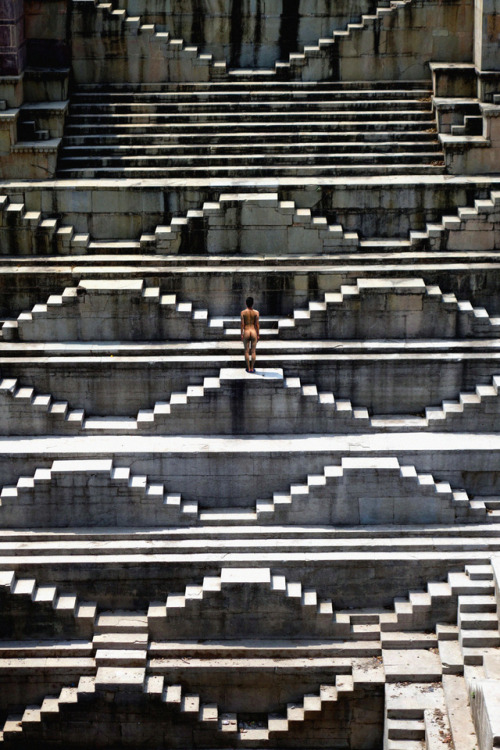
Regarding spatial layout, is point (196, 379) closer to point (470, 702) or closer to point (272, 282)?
point (272, 282)

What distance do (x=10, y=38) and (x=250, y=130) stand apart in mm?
4981

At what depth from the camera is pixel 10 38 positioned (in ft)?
77.5

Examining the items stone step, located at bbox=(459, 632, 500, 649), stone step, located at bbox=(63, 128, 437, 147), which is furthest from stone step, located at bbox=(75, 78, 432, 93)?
stone step, located at bbox=(459, 632, 500, 649)

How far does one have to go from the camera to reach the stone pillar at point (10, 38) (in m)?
23.5

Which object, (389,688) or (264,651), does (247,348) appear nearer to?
(264,651)

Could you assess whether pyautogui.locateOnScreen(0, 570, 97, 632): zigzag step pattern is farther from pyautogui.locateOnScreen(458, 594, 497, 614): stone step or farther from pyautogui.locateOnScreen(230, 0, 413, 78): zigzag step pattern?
pyautogui.locateOnScreen(230, 0, 413, 78): zigzag step pattern

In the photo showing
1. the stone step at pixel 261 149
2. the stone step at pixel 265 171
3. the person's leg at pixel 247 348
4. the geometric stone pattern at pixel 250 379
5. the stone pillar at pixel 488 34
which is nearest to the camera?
the geometric stone pattern at pixel 250 379

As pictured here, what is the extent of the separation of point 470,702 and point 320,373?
6.27 meters

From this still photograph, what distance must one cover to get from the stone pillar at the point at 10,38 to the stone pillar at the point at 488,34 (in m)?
9.04

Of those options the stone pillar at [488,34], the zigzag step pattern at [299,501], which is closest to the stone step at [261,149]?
the stone pillar at [488,34]

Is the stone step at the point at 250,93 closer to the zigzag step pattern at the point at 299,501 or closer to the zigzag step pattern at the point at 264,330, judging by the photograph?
the zigzag step pattern at the point at 264,330

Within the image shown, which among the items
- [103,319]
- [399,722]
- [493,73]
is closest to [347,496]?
[399,722]

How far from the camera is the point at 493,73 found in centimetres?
2352

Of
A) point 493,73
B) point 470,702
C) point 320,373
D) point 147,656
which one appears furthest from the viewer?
point 493,73
